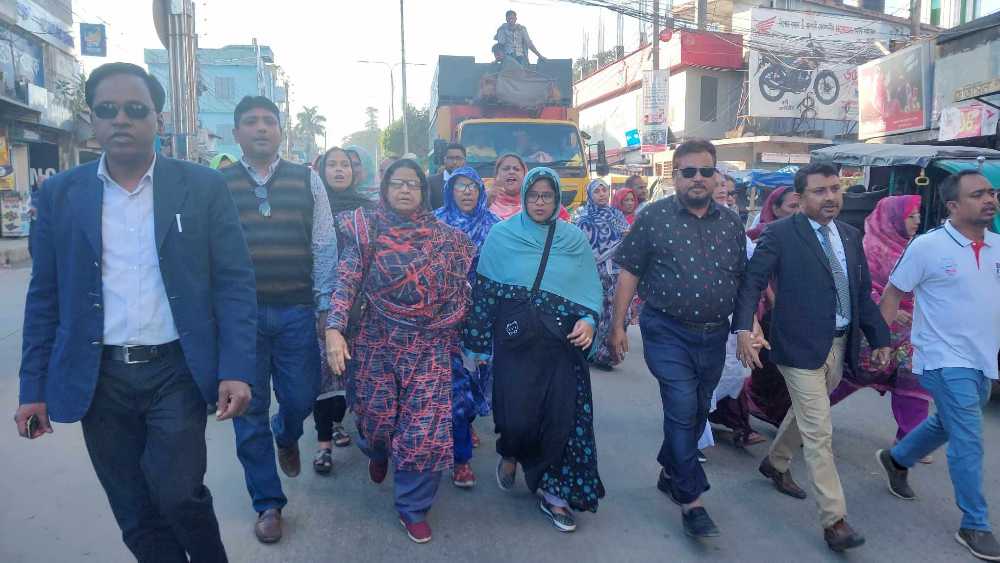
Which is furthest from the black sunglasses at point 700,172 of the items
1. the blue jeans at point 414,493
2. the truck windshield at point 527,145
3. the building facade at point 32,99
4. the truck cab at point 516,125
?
the building facade at point 32,99

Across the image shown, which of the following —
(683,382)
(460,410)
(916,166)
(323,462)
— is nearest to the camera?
(683,382)

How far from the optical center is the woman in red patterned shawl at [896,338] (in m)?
4.22

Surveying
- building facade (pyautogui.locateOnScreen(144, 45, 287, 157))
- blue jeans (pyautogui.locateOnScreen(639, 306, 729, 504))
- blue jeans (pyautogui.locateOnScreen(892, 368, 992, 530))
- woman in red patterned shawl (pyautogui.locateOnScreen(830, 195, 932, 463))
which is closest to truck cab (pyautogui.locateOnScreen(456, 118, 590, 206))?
woman in red patterned shawl (pyautogui.locateOnScreen(830, 195, 932, 463))

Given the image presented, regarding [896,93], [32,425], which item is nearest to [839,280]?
[32,425]

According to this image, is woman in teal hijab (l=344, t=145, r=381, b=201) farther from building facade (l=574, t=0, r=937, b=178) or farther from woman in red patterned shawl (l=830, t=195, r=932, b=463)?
building facade (l=574, t=0, r=937, b=178)

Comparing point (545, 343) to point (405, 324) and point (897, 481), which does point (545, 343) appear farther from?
point (897, 481)

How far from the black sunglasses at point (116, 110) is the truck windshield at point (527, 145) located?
7.47 metres

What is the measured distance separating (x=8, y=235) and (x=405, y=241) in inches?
819

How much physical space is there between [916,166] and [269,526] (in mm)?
7219

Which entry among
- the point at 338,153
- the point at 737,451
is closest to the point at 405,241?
the point at 338,153

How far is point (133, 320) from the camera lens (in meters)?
2.32

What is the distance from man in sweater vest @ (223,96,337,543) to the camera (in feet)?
11.3

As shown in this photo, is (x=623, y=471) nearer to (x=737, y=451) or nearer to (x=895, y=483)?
(x=737, y=451)

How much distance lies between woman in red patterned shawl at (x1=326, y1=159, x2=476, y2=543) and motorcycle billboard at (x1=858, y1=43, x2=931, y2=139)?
15886 millimetres
